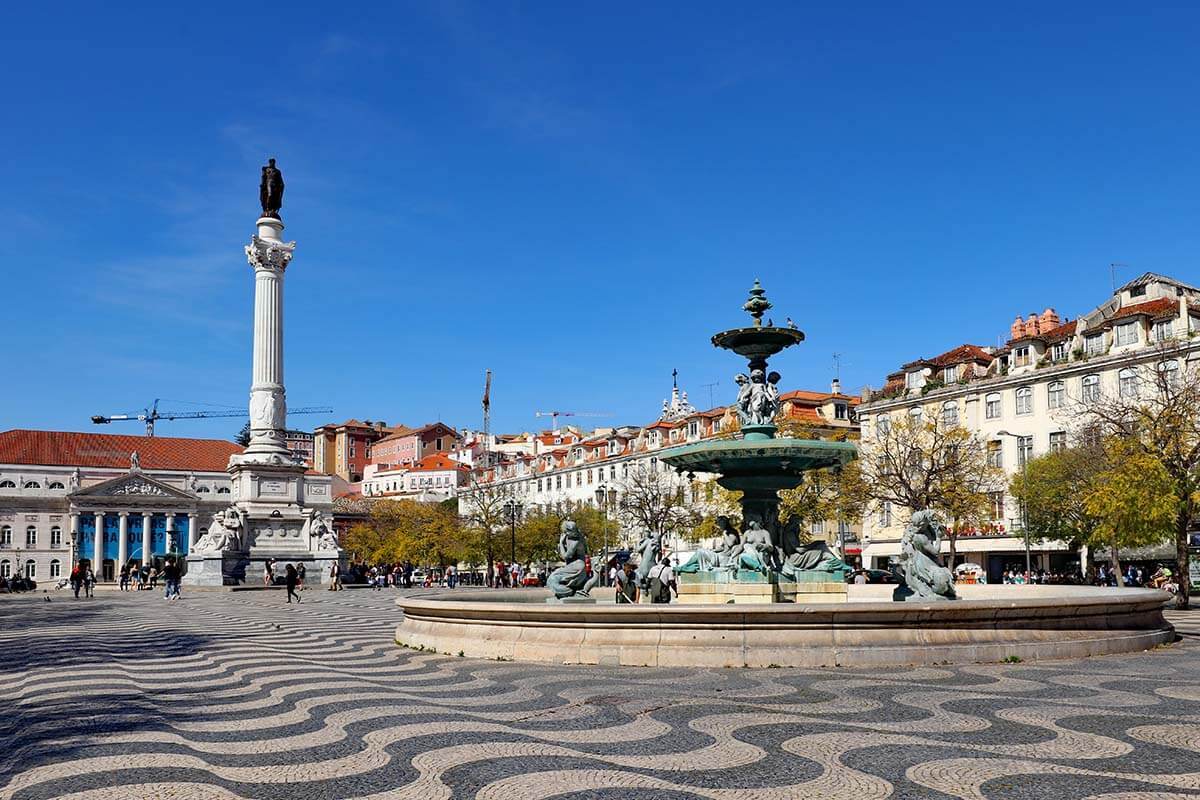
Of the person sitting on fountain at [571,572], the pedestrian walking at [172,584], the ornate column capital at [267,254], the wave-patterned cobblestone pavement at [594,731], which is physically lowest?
the pedestrian walking at [172,584]

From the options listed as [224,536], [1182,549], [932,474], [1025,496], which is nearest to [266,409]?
[224,536]

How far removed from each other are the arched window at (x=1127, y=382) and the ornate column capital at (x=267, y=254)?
37801mm

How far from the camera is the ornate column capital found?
1955 inches

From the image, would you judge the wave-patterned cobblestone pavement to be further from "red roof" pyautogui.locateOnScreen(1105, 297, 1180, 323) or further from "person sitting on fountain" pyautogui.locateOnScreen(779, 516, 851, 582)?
"red roof" pyautogui.locateOnScreen(1105, 297, 1180, 323)

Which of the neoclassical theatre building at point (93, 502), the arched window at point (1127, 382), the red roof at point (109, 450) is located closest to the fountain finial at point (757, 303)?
the arched window at point (1127, 382)

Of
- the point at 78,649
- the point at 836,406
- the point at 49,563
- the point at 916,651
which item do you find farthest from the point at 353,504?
the point at 916,651

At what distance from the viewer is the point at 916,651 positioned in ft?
40.5

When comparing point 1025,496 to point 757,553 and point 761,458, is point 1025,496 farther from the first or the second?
point 757,553

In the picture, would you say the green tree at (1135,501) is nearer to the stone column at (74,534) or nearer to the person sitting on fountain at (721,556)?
the person sitting on fountain at (721,556)

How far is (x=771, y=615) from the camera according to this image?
12398mm

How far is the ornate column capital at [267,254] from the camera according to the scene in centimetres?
4966

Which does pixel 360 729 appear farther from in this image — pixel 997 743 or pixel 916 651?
pixel 916 651

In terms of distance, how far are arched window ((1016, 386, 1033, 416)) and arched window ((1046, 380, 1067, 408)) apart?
3.41ft

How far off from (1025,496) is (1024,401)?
937cm
